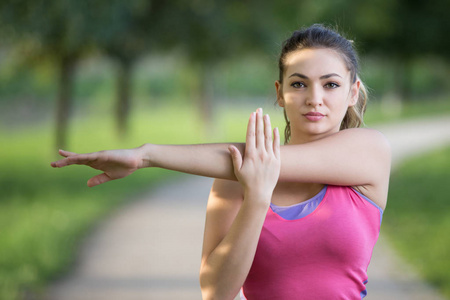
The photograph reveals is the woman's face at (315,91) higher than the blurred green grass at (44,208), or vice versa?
the woman's face at (315,91)

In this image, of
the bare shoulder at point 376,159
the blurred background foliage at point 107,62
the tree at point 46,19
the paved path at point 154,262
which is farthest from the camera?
the tree at point 46,19

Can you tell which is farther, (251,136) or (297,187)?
(297,187)

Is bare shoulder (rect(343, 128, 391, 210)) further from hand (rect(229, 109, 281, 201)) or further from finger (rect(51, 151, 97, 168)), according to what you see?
finger (rect(51, 151, 97, 168))

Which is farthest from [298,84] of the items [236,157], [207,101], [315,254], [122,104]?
[207,101]

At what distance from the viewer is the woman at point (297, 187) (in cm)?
166

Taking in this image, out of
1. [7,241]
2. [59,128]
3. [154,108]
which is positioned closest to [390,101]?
[154,108]

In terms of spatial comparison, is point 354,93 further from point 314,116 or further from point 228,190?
point 228,190

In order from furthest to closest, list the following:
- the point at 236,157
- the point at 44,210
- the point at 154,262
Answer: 1. the point at 44,210
2. the point at 154,262
3. the point at 236,157

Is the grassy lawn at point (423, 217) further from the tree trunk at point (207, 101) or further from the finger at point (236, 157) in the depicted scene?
the tree trunk at point (207, 101)

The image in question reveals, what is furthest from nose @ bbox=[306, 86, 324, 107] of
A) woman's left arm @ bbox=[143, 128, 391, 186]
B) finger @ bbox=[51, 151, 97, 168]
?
finger @ bbox=[51, 151, 97, 168]

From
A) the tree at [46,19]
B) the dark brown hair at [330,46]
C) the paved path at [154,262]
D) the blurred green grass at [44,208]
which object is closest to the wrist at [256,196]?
the dark brown hair at [330,46]

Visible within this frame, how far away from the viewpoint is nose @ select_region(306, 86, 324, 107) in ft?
5.92

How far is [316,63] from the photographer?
1.85m

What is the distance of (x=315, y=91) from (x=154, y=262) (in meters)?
4.58
